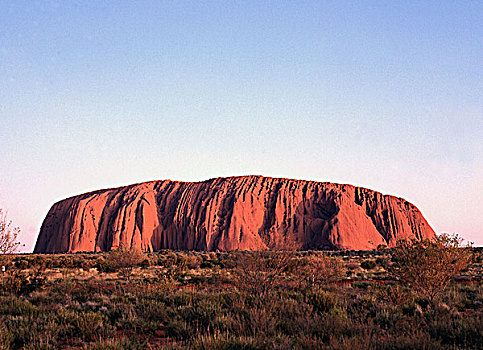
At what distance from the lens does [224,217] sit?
73.6 metres

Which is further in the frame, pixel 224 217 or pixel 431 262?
pixel 224 217

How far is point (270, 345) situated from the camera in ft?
19.9

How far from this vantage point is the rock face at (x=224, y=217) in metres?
70.1

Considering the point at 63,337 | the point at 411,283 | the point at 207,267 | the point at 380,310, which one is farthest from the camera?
the point at 207,267

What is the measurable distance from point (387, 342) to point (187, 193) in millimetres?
75401

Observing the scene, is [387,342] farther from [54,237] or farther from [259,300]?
Result: [54,237]

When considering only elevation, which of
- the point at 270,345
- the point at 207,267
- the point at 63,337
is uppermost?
the point at 270,345

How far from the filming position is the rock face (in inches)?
2758

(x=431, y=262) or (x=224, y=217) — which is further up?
(x=431, y=262)

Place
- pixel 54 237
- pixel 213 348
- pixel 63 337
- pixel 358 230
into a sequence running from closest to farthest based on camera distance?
pixel 213 348, pixel 63 337, pixel 358 230, pixel 54 237

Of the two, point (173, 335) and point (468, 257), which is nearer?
point (173, 335)

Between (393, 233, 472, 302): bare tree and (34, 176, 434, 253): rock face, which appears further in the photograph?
(34, 176, 434, 253): rock face

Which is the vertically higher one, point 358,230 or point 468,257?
point 468,257


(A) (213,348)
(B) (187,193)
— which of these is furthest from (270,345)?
(B) (187,193)
